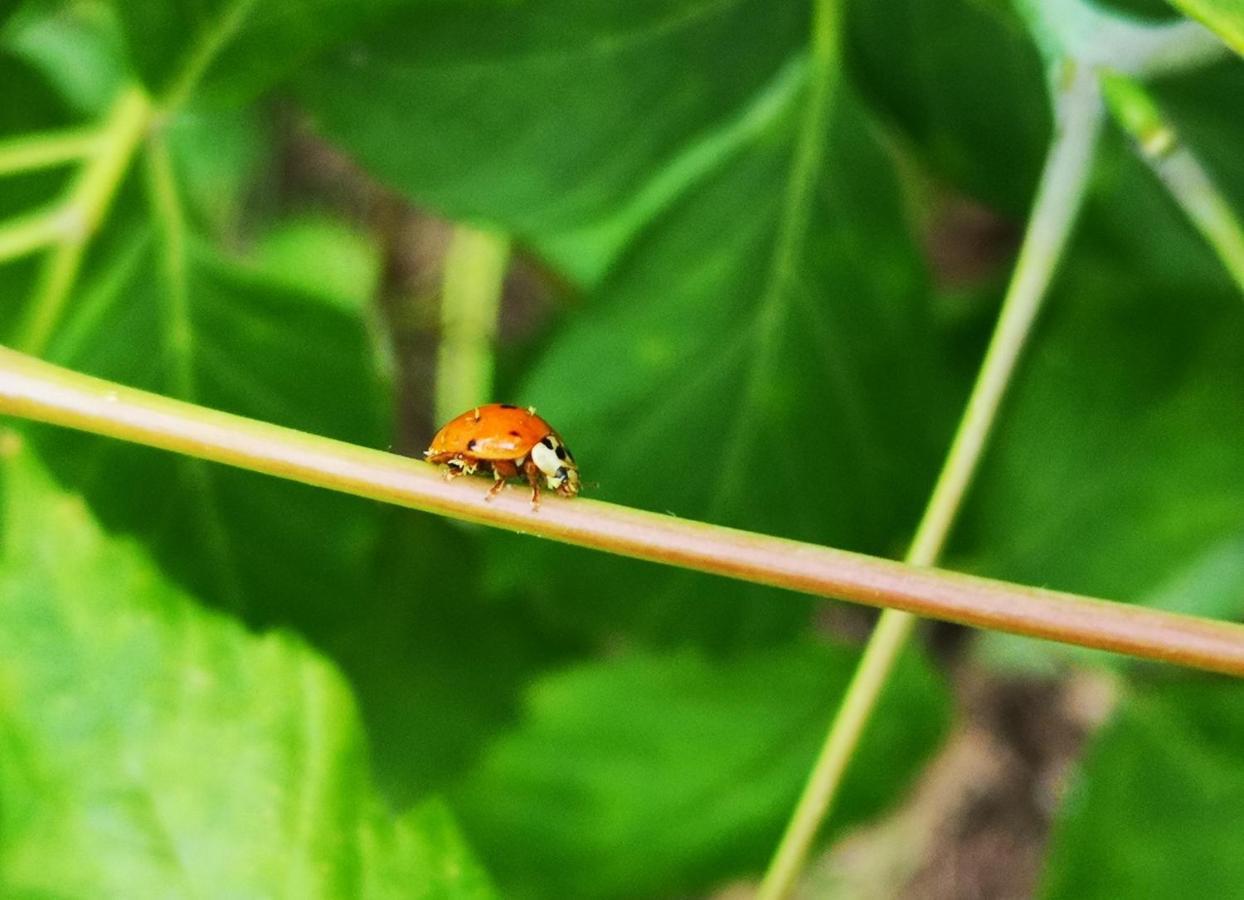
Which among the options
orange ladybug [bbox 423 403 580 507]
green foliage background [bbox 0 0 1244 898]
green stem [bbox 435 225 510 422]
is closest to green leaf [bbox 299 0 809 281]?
green foliage background [bbox 0 0 1244 898]

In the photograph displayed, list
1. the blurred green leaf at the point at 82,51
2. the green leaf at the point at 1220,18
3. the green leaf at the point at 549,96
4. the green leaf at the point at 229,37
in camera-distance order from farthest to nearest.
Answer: the blurred green leaf at the point at 82,51
the green leaf at the point at 549,96
the green leaf at the point at 229,37
the green leaf at the point at 1220,18

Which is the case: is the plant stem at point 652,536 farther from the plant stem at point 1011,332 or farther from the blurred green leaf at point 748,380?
the blurred green leaf at point 748,380

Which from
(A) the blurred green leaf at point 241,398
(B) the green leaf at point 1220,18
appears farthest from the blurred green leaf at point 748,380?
(B) the green leaf at point 1220,18

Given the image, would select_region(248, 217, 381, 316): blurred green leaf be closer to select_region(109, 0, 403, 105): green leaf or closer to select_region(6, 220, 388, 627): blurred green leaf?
select_region(6, 220, 388, 627): blurred green leaf

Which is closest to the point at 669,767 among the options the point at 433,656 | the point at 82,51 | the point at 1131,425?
the point at 433,656

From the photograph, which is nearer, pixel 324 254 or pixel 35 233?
pixel 35 233

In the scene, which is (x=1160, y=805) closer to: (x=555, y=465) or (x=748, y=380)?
(x=748, y=380)
